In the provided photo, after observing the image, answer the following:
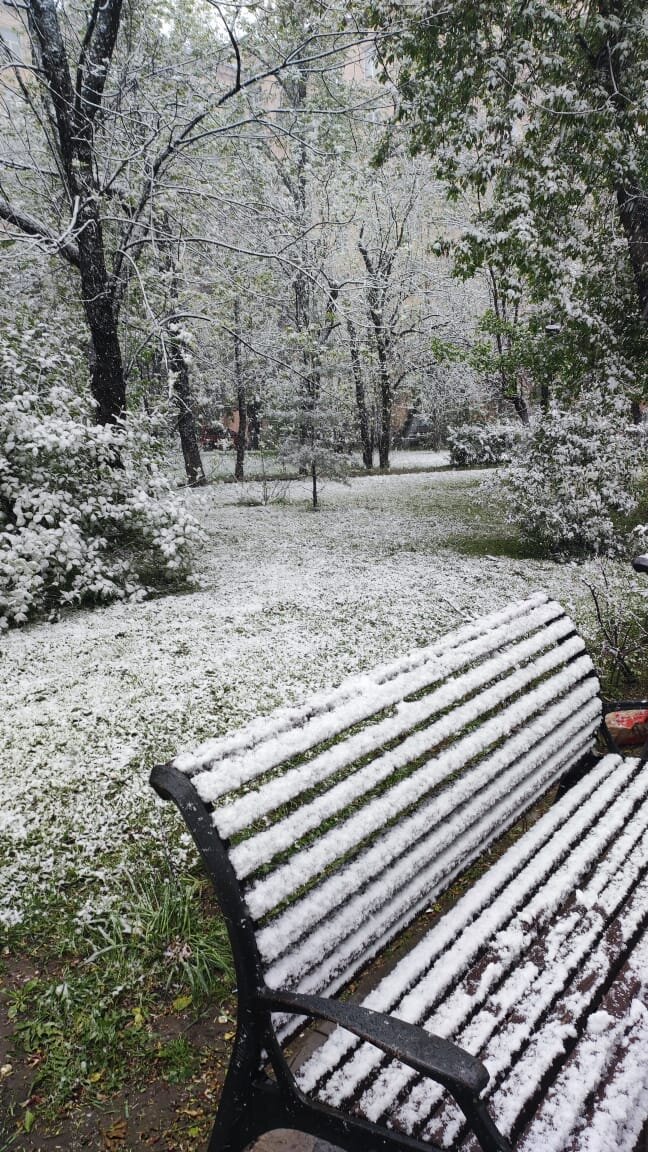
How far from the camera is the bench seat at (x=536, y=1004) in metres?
1.25

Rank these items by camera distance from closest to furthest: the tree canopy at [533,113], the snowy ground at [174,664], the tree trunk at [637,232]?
the snowy ground at [174,664], the tree canopy at [533,113], the tree trunk at [637,232]

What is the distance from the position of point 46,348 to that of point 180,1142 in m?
7.17

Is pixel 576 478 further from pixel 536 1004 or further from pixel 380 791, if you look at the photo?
pixel 536 1004

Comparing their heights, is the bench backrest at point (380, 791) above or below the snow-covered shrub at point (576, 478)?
below

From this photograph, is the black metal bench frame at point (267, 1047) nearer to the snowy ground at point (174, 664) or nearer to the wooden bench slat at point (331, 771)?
the wooden bench slat at point (331, 771)

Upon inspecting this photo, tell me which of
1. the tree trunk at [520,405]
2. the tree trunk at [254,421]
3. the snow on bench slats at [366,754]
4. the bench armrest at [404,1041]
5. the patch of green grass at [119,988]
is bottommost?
the patch of green grass at [119,988]

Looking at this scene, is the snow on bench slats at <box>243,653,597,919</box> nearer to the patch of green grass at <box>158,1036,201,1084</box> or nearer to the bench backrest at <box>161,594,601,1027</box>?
the bench backrest at <box>161,594,601,1027</box>

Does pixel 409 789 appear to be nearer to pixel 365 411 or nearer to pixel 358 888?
pixel 358 888

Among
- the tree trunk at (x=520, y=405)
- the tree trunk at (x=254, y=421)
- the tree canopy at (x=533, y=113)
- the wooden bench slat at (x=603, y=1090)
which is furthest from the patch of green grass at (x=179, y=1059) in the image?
the tree trunk at (x=254, y=421)

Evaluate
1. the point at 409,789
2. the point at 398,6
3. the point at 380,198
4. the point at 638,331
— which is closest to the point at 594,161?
the point at 638,331

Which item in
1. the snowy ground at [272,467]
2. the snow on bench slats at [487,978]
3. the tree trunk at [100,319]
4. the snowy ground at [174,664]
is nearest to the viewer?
the snow on bench slats at [487,978]

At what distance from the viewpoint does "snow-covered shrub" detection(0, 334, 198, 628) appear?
577 cm

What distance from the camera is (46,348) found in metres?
→ 6.92

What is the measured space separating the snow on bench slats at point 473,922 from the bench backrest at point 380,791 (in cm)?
9
